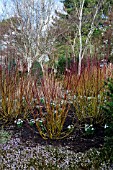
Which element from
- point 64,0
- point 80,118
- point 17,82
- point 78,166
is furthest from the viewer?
point 64,0

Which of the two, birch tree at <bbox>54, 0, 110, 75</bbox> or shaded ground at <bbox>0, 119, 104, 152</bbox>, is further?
birch tree at <bbox>54, 0, 110, 75</bbox>

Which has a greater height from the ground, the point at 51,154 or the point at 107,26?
the point at 107,26

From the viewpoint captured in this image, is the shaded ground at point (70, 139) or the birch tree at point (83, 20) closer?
the shaded ground at point (70, 139)

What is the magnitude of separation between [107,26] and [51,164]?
13558mm

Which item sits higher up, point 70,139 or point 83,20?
point 83,20

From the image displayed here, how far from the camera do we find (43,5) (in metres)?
12.2

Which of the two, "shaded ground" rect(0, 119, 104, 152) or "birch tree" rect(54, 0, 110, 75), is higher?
"birch tree" rect(54, 0, 110, 75)

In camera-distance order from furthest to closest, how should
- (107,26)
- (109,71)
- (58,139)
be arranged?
1. (107,26)
2. (109,71)
3. (58,139)

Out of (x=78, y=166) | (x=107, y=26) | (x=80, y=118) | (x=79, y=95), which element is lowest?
(x=78, y=166)

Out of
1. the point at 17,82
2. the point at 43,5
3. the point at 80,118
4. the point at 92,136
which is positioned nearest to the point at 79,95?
the point at 80,118

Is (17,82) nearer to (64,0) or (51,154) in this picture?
(51,154)

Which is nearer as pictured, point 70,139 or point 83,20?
point 70,139

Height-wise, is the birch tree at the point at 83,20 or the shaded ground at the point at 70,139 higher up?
the birch tree at the point at 83,20

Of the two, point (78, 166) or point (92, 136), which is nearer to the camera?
point (78, 166)
